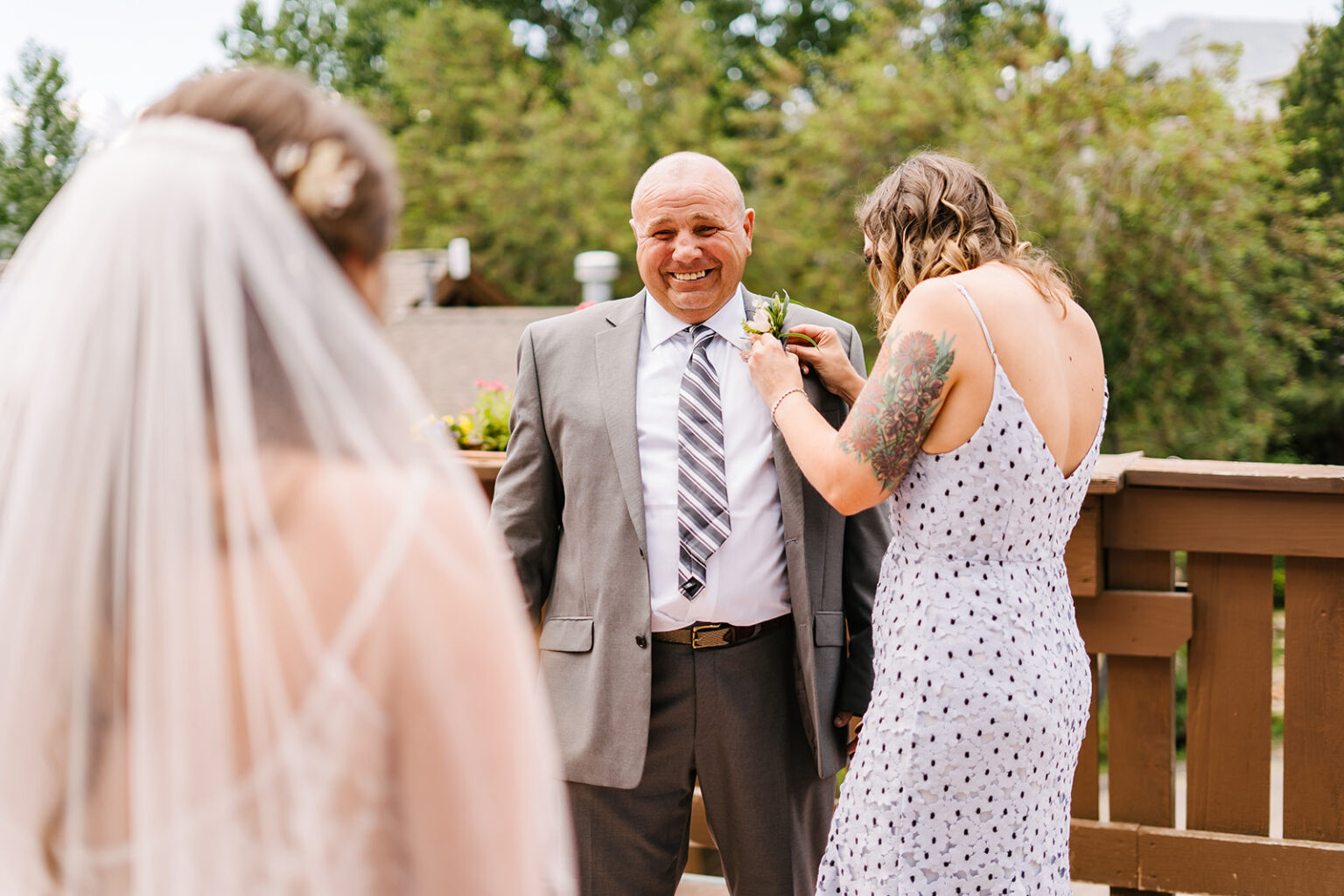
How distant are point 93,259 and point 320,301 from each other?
23 centimetres

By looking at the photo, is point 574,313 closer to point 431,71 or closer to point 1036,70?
point 1036,70

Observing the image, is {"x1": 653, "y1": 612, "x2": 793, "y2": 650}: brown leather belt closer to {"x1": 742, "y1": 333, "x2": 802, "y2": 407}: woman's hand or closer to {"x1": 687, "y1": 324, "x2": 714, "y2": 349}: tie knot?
{"x1": 742, "y1": 333, "x2": 802, "y2": 407}: woman's hand

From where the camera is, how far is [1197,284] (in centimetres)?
1453

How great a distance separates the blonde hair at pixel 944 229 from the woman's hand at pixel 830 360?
0.20 metres

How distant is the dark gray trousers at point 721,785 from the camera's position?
8.02 feet

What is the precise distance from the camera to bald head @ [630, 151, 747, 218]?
8.34 ft

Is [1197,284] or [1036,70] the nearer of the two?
[1197,284]

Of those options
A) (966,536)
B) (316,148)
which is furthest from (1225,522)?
(316,148)

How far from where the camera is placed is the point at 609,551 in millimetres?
2449

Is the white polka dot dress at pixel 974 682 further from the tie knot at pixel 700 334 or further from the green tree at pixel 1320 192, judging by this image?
the green tree at pixel 1320 192

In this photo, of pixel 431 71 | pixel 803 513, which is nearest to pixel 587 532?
pixel 803 513

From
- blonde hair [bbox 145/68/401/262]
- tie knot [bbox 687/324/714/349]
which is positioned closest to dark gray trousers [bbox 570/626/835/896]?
tie knot [bbox 687/324/714/349]

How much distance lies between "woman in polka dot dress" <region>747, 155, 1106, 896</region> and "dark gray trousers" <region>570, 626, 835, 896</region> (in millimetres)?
269

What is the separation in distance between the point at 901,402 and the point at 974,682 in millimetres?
529
